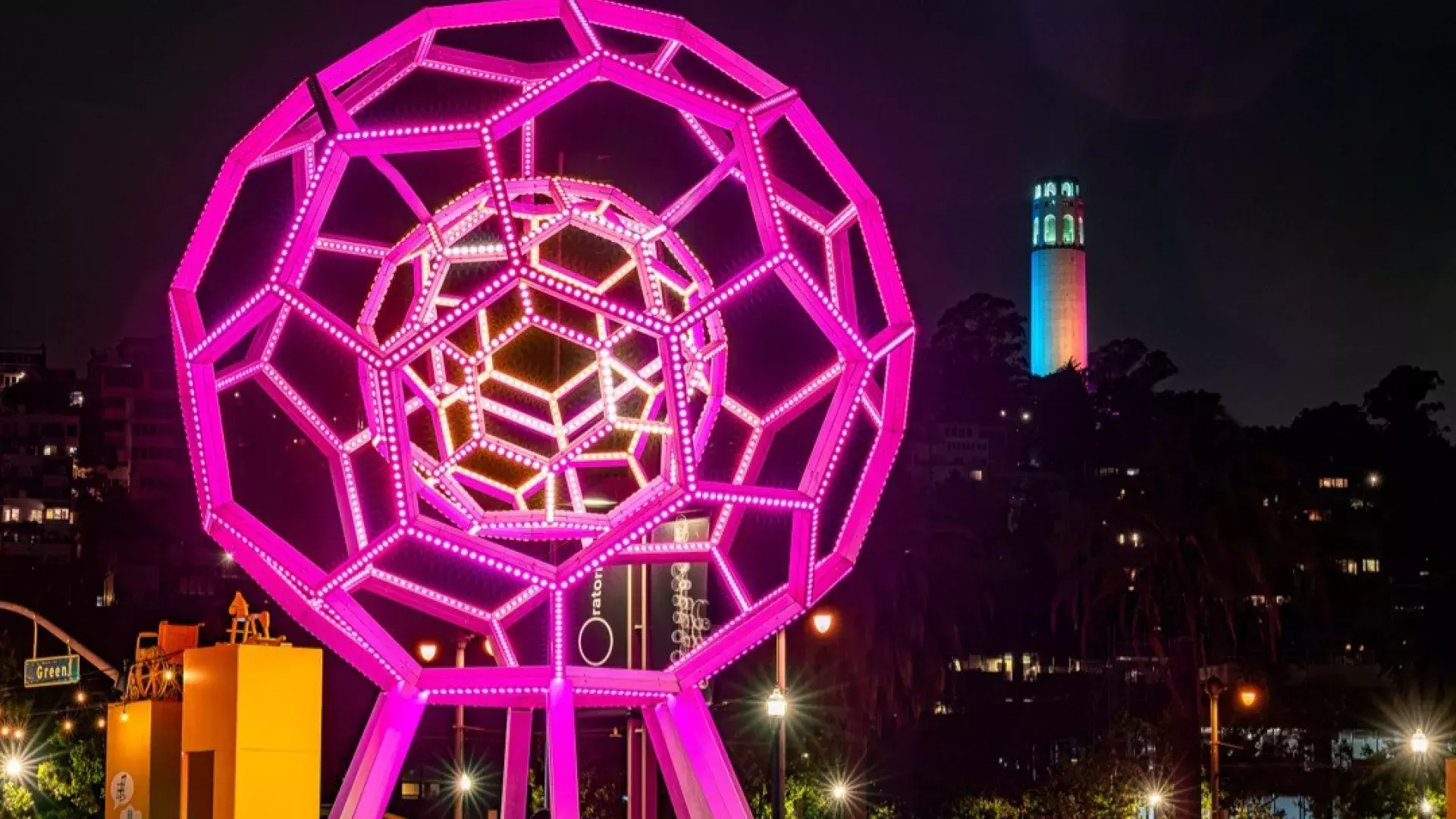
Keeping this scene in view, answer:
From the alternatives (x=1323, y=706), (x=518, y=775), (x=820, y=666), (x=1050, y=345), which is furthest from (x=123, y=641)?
(x=1050, y=345)

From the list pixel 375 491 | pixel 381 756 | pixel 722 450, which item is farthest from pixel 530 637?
pixel 381 756

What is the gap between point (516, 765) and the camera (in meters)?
23.7

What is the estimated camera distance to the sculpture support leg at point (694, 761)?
70.3 ft

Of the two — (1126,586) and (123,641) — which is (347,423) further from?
(123,641)

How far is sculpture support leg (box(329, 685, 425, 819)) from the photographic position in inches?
827

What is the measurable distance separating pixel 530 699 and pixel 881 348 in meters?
5.23

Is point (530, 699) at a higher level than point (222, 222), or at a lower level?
lower

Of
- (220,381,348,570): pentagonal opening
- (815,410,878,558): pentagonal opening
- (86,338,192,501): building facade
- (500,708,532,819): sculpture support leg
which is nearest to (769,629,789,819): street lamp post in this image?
(500,708,532,819): sculpture support leg

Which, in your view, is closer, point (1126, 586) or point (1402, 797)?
point (1402, 797)

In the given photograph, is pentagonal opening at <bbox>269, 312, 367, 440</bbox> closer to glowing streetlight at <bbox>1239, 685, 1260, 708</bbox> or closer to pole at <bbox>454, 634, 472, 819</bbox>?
pole at <bbox>454, 634, 472, 819</bbox>

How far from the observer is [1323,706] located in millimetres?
71562

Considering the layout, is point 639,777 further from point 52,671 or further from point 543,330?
point 543,330

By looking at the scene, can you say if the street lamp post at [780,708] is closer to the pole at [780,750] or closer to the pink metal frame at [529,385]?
the pole at [780,750]

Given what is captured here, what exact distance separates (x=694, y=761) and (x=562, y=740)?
1.85m
